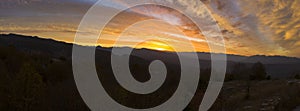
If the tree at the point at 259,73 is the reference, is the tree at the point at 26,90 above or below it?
below

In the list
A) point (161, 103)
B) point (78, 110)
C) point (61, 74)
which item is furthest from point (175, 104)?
point (61, 74)

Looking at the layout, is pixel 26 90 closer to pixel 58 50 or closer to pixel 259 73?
pixel 259 73

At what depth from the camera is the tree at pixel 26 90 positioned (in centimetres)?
1198

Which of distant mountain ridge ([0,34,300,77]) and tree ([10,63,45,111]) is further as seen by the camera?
distant mountain ridge ([0,34,300,77])

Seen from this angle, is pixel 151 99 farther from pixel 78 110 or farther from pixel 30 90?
pixel 30 90

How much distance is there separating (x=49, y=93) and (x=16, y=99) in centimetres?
528

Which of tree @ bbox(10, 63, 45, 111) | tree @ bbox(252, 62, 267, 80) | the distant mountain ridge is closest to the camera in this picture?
tree @ bbox(10, 63, 45, 111)

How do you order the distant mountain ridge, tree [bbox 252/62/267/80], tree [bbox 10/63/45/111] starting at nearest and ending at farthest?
tree [bbox 10/63/45/111] → tree [bbox 252/62/267/80] → the distant mountain ridge

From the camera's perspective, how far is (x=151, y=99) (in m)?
17.9

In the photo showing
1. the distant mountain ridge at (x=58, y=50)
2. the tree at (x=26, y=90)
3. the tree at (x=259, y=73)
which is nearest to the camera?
the tree at (x=26, y=90)

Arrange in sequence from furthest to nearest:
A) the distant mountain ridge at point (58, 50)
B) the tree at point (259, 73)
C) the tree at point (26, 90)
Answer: the distant mountain ridge at point (58, 50), the tree at point (259, 73), the tree at point (26, 90)

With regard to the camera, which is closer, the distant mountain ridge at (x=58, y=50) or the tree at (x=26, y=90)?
the tree at (x=26, y=90)

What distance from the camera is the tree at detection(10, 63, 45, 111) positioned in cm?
1198

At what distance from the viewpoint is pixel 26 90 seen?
39.8ft
